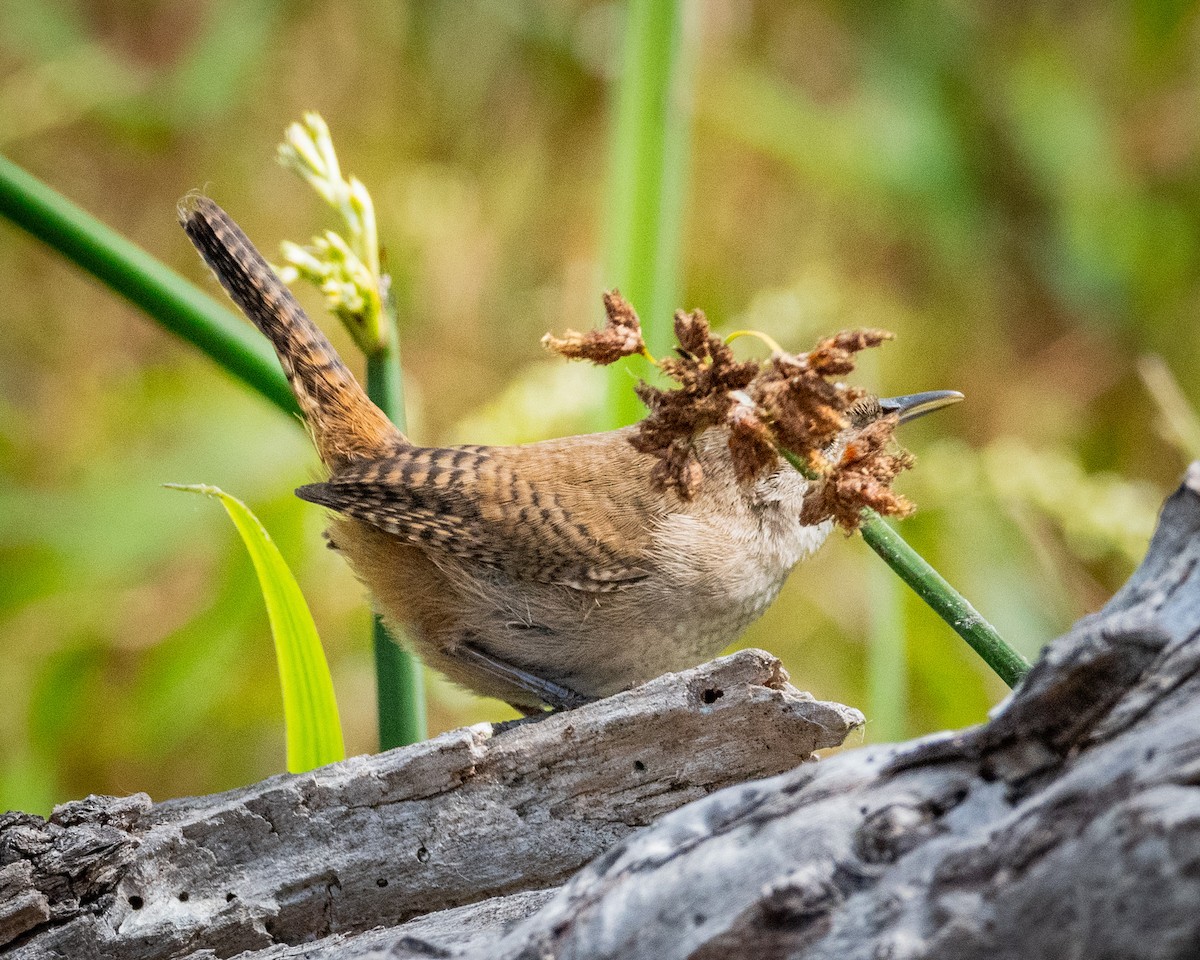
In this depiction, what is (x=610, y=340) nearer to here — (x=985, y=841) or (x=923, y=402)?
(x=985, y=841)

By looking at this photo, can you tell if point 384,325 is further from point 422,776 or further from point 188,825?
point 188,825

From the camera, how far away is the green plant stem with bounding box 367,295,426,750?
5.73 feet

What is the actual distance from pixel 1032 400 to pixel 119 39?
3.48 meters

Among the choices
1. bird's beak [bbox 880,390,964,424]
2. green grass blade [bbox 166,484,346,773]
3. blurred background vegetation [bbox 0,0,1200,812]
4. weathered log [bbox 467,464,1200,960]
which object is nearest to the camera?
weathered log [bbox 467,464,1200,960]

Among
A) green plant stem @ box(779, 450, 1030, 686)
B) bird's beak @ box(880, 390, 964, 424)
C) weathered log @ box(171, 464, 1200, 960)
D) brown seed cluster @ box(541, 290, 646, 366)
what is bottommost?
weathered log @ box(171, 464, 1200, 960)

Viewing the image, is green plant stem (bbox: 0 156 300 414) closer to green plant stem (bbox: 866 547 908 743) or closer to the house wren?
the house wren

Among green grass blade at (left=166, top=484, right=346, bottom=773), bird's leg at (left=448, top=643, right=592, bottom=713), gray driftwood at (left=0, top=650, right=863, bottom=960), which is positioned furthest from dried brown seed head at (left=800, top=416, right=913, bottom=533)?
bird's leg at (left=448, top=643, right=592, bottom=713)

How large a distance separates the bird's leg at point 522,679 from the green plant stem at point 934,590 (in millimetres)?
1071

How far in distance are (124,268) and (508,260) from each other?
2.62 meters

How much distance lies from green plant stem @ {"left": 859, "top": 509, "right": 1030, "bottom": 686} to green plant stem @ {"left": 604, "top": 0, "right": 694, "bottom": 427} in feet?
2.74

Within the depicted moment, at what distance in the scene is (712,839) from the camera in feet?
3.91

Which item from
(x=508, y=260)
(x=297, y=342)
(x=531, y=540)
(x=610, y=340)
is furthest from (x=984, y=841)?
(x=508, y=260)

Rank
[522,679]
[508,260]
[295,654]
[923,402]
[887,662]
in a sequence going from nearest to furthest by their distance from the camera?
[295,654]
[887,662]
[923,402]
[522,679]
[508,260]

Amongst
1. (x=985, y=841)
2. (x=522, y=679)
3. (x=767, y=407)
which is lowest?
(x=985, y=841)
